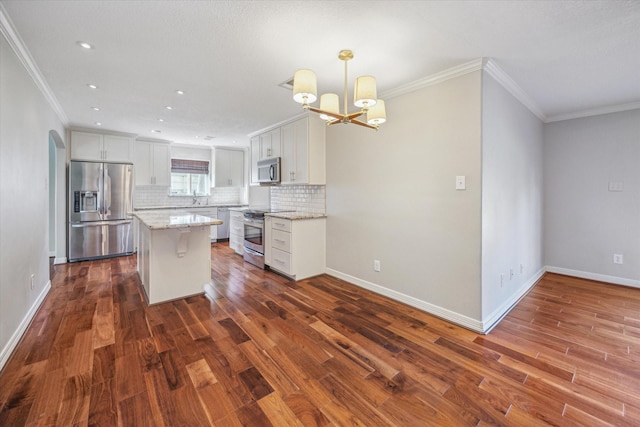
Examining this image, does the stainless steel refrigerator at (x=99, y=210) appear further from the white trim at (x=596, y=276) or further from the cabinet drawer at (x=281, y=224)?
the white trim at (x=596, y=276)

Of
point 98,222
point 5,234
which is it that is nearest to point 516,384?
point 5,234

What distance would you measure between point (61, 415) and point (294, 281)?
2544 mm

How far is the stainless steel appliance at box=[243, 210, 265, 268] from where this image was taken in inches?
175

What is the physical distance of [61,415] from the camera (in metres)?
1.50

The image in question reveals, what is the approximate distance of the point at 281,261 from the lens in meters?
3.99

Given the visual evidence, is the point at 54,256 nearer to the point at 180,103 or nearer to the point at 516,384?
the point at 180,103

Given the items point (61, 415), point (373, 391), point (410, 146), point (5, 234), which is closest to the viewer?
point (61, 415)

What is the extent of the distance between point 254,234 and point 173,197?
3.19 meters

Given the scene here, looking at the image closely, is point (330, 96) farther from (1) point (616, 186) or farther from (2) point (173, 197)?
(2) point (173, 197)

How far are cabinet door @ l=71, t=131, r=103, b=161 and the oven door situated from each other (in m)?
3.06

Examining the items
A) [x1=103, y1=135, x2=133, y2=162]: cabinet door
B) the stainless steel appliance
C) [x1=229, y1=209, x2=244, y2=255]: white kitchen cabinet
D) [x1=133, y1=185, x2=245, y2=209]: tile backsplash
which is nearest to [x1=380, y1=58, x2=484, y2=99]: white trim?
the stainless steel appliance

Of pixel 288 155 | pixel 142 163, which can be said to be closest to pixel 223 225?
pixel 142 163

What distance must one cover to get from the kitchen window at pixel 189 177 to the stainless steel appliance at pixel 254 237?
285 centimetres

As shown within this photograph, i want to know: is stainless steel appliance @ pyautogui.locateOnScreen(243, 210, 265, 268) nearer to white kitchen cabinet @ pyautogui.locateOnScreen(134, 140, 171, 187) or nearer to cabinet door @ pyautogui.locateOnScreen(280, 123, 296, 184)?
cabinet door @ pyautogui.locateOnScreen(280, 123, 296, 184)
